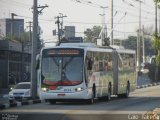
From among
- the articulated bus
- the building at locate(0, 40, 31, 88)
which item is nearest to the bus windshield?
the articulated bus

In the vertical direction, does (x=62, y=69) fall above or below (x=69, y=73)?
above

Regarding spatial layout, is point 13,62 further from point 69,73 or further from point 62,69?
point 69,73

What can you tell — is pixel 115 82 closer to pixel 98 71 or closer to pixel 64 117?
pixel 98 71

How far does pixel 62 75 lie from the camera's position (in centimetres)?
2930

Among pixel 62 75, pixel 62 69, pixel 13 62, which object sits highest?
pixel 62 69

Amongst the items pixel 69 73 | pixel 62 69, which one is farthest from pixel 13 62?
pixel 69 73

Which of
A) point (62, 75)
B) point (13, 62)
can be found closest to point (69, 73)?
point (62, 75)

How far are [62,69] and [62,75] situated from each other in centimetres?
29

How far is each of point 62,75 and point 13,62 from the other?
125ft

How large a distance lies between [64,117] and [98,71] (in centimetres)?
1038

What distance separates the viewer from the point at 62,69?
29.4m

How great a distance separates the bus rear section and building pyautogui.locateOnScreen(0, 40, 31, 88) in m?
25.3

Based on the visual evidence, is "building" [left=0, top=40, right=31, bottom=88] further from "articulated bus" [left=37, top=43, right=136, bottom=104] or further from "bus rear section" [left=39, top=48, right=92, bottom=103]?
"bus rear section" [left=39, top=48, right=92, bottom=103]

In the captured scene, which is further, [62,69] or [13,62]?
[13,62]
